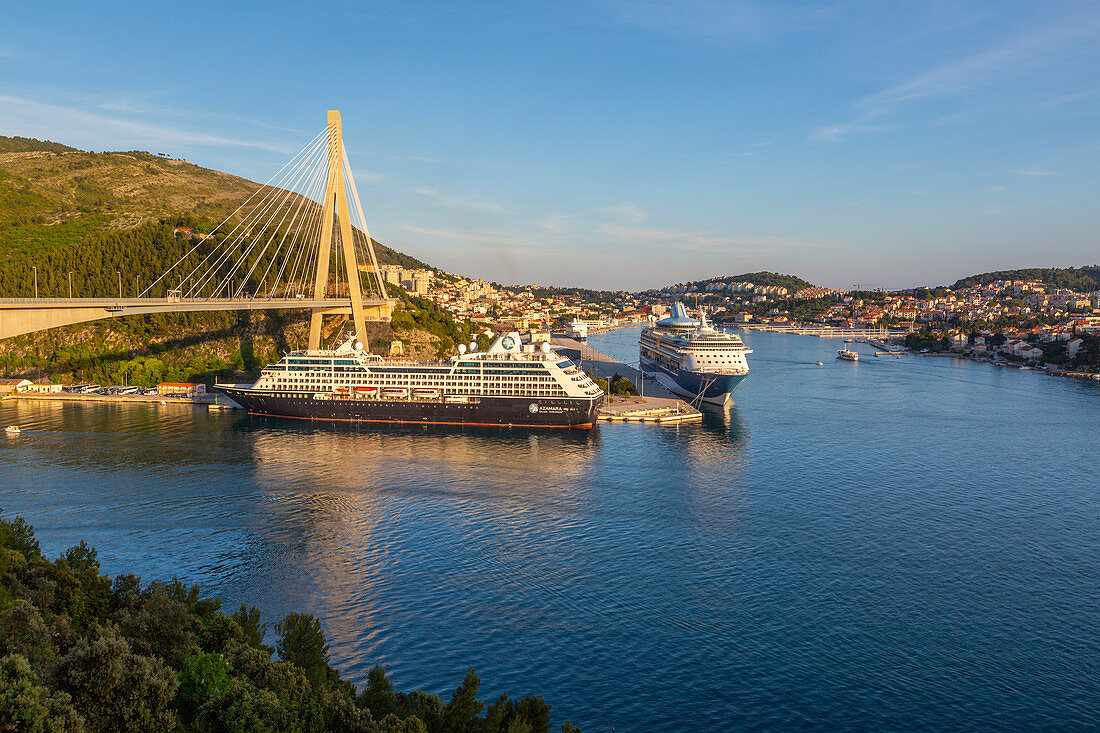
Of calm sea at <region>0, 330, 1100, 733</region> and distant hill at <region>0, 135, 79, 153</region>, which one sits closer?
calm sea at <region>0, 330, 1100, 733</region>

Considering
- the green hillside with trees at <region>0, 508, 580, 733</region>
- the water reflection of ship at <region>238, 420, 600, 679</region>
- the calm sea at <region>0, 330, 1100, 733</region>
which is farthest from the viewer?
the water reflection of ship at <region>238, 420, 600, 679</region>

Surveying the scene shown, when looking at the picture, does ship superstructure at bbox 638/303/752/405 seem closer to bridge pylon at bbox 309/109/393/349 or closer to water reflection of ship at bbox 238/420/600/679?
water reflection of ship at bbox 238/420/600/679

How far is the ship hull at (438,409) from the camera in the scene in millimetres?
32438

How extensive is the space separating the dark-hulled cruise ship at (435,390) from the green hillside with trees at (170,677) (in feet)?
73.3

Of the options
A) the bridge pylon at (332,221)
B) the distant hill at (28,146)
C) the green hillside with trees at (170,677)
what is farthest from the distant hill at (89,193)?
the green hillside with trees at (170,677)

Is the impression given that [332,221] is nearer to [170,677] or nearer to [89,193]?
[170,677]

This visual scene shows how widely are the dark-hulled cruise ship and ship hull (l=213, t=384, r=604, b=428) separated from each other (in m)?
0.05

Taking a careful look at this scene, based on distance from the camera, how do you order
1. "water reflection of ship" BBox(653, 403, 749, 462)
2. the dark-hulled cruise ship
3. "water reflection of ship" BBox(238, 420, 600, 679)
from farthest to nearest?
the dark-hulled cruise ship < "water reflection of ship" BBox(653, 403, 749, 462) < "water reflection of ship" BBox(238, 420, 600, 679)

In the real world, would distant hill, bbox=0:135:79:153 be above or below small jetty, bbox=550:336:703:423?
above

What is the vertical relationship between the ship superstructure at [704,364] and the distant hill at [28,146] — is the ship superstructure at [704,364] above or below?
below

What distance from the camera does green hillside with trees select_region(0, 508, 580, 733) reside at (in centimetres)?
704

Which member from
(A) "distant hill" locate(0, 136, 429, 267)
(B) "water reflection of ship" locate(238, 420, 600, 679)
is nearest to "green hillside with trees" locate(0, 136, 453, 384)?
(A) "distant hill" locate(0, 136, 429, 267)

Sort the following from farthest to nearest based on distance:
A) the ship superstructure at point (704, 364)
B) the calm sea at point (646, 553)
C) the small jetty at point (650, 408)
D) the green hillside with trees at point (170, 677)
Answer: the ship superstructure at point (704, 364) → the small jetty at point (650, 408) → the calm sea at point (646, 553) → the green hillside with trees at point (170, 677)

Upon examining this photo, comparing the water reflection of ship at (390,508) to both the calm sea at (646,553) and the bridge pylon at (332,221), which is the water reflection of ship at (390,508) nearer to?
the calm sea at (646,553)
